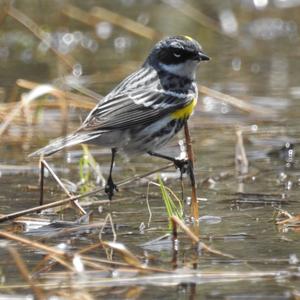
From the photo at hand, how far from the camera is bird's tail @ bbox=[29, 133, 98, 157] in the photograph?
6805 millimetres

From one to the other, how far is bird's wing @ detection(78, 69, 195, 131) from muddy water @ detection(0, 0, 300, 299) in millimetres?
529

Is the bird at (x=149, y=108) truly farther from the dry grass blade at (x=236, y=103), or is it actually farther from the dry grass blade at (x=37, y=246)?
the dry grass blade at (x=236, y=103)

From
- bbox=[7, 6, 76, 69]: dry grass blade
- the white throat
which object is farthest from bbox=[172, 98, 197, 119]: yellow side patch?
bbox=[7, 6, 76, 69]: dry grass blade

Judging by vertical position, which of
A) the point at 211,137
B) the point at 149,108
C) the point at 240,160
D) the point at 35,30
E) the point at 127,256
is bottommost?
the point at 127,256

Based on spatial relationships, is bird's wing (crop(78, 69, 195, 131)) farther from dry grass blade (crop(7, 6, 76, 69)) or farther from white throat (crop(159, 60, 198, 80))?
dry grass blade (crop(7, 6, 76, 69))

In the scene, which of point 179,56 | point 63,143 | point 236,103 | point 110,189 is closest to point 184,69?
point 179,56

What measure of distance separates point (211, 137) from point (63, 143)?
281 cm

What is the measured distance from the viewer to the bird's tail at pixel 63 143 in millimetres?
6805

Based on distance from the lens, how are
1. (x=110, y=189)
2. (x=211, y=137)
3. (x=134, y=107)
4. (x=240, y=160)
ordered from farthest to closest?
(x=211, y=137), (x=240, y=160), (x=134, y=107), (x=110, y=189)

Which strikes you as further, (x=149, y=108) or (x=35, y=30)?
(x=35, y=30)

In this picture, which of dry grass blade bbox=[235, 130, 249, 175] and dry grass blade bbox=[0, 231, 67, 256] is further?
dry grass blade bbox=[235, 130, 249, 175]

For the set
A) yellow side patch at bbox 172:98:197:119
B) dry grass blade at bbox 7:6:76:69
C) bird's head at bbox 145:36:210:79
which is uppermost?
dry grass blade at bbox 7:6:76:69

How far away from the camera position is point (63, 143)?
686 centimetres

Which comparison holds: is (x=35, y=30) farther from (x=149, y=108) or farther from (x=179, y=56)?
(x=149, y=108)
